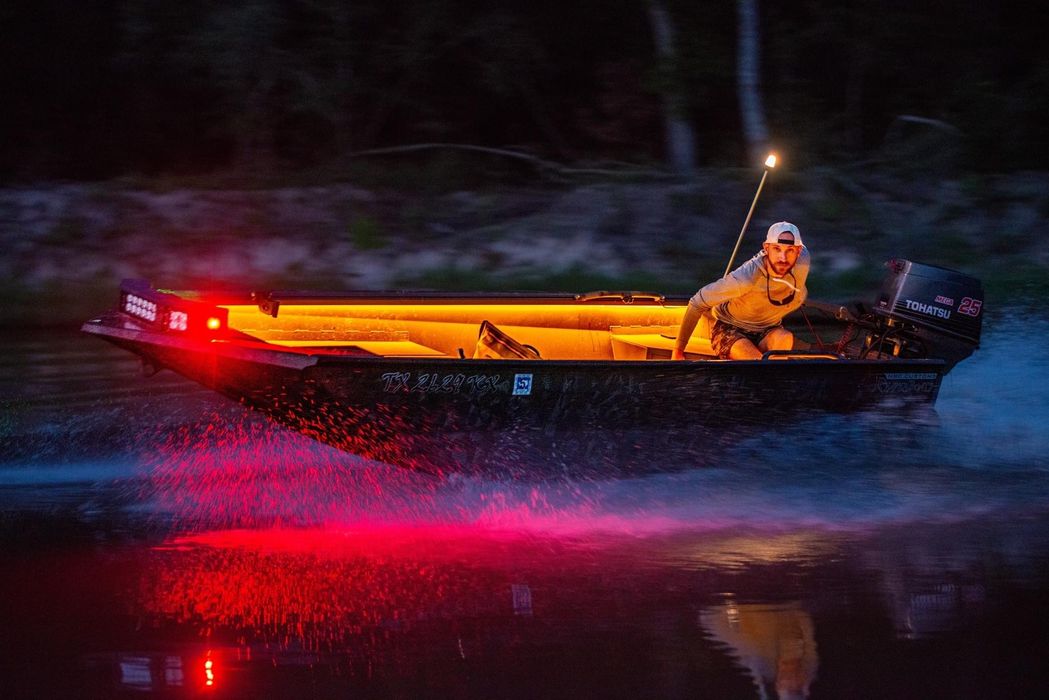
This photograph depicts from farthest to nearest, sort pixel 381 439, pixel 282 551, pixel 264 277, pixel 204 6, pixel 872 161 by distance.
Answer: pixel 872 161
pixel 204 6
pixel 264 277
pixel 381 439
pixel 282 551

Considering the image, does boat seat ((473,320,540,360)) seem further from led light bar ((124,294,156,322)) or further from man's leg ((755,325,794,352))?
led light bar ((124,294,156,322))

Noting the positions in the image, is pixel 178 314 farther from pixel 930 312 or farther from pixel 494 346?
pixel 930 312

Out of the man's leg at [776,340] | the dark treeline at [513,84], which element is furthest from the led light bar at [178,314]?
the dark treeline at [513,84]

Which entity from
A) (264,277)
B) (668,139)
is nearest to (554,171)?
(668,139)

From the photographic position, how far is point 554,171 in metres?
17.5

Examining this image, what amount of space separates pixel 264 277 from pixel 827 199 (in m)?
6.53

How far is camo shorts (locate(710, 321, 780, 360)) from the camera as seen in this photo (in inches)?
326

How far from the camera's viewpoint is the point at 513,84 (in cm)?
1811

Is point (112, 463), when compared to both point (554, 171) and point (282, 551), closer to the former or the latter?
point (282, 551)

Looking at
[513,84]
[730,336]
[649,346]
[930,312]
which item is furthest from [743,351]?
[513,84]

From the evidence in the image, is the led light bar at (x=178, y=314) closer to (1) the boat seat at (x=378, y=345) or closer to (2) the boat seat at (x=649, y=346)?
(1) the boat seat at (x=378, y=345)

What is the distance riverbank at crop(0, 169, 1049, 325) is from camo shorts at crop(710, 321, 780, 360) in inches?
239

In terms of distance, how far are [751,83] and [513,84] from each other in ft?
10.3

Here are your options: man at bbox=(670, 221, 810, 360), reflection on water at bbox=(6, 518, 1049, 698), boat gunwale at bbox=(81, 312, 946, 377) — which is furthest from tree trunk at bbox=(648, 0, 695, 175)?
reflection on water at bbox=(6, 518, 1049, 698)
